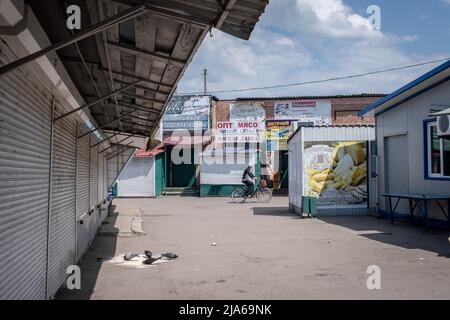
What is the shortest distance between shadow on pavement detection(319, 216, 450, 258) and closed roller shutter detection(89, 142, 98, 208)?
21.0 feet

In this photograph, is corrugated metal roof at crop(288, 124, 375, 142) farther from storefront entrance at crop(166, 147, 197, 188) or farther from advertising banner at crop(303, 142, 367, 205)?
storefront entrance at crop(166, 147, 197, 188)

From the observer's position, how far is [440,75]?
39.3ft

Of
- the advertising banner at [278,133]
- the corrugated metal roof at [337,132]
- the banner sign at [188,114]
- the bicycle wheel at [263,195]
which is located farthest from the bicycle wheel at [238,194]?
the corrugated metal roof at [337,132]

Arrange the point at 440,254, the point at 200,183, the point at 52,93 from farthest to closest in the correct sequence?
the point at 200,183
the point at 440,254
the point at 52,93

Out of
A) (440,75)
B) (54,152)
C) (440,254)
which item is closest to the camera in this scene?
(54,152)

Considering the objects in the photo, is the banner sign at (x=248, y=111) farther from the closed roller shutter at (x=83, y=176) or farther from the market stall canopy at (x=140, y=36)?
the market stall canopy at (x=140, y=36)

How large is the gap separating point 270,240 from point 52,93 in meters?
6.87

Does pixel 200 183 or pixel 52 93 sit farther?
pixel 200 183

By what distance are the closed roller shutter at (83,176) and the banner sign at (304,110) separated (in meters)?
20.7

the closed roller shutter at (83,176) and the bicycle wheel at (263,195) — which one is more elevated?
the closed roller shutter at (83,176)

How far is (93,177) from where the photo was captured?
1143 cm

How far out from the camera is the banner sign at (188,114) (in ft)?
96.9
